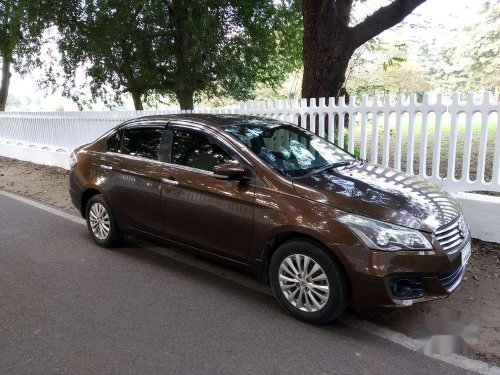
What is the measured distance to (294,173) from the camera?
157 inches

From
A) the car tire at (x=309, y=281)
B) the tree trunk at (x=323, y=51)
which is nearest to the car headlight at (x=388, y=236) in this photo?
the car tire at (x=309, y=281)

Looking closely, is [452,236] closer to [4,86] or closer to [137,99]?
[137,99]

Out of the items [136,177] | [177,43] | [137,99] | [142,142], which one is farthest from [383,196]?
[137,99]

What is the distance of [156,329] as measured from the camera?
139 inches

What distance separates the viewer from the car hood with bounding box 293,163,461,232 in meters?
3.39

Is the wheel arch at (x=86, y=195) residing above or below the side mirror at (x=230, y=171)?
below

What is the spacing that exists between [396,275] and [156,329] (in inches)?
73.4

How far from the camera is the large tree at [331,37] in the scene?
7848mm

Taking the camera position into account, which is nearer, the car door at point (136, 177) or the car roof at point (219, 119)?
the car roof at point (219, 119)

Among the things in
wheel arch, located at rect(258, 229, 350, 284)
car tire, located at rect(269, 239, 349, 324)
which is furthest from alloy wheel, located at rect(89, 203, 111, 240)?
car tire, located at rect(269, 239, 349, 324)

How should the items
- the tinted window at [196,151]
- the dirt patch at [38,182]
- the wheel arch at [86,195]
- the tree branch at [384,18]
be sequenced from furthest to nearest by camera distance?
the dirt patch at [38,182], the tree branch at [384,18], the wheel arch at [86,195], the tinted window at [196,151]

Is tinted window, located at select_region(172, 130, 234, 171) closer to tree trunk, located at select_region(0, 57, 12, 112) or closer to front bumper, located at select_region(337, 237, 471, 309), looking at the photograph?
front bumper, located at select_region(337, 237, 471, 309)

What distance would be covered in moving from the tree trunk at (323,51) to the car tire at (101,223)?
4597 millimetres

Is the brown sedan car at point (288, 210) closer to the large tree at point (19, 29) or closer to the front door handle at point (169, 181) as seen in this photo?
the front door handle at point (169, 181)
